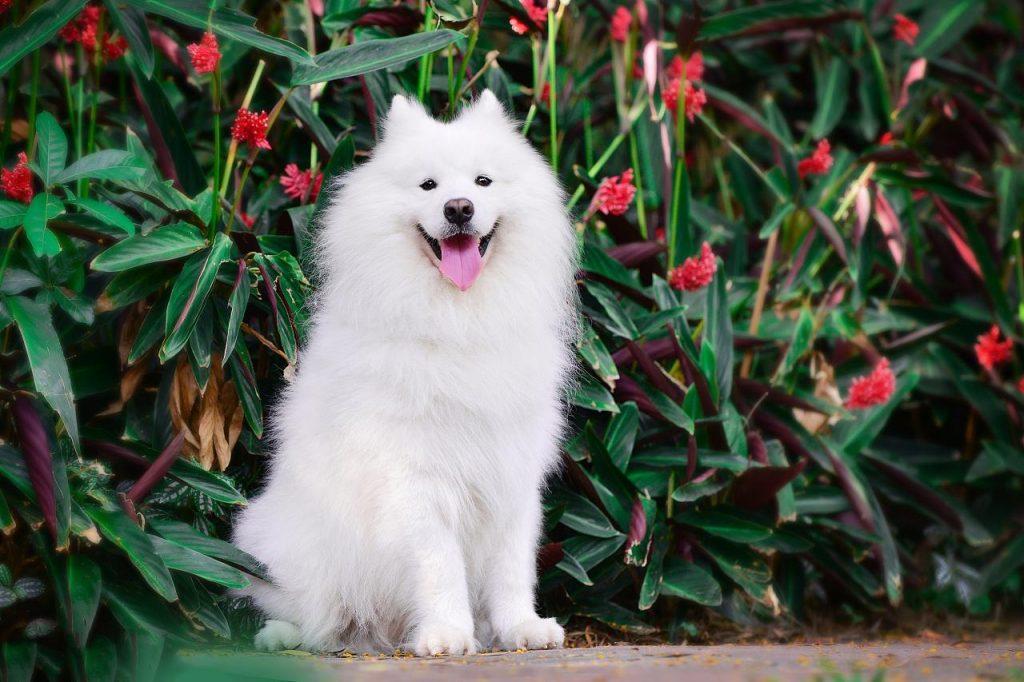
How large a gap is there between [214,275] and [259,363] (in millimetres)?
524

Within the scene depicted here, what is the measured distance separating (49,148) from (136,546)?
1096 mm

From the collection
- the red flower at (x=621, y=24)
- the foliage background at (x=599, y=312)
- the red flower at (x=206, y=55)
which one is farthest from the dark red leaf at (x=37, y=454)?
the red flower at (x=621, y=24)

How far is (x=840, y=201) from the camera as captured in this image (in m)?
4.62

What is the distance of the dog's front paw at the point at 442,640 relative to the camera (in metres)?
2.75

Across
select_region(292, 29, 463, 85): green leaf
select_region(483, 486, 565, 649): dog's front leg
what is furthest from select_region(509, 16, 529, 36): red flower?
select_region(483, 486, 565, 649): dog's front leg

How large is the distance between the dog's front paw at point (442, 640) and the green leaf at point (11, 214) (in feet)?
4.75

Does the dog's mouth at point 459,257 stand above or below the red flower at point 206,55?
below

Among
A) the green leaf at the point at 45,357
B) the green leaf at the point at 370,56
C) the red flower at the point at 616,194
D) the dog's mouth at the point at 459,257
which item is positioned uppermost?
the green leaf at the point at 370,56

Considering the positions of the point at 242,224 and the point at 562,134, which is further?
the point at 562,134

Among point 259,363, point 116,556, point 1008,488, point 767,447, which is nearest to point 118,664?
point 116,556

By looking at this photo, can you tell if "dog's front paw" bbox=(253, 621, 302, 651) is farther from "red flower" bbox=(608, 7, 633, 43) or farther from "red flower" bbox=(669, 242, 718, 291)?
"red flower" bbox=(608, 7, 633, 43)

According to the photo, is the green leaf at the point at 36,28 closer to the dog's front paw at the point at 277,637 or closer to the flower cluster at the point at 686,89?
the dog's front paw at the point at 277,637

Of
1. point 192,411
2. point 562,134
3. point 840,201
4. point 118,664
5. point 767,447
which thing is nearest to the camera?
point 118,664

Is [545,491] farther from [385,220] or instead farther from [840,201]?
[840,201]
